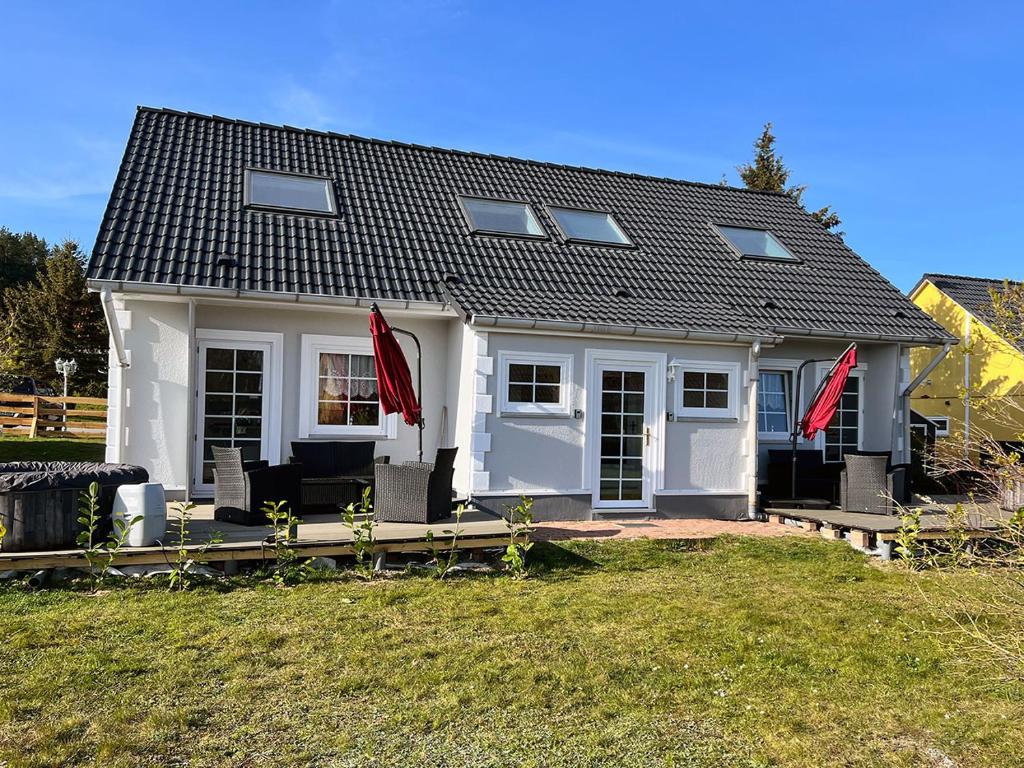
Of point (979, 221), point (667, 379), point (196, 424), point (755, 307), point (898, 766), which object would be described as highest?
point (979, 221)

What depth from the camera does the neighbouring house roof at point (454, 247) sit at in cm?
991

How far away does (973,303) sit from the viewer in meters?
21.8

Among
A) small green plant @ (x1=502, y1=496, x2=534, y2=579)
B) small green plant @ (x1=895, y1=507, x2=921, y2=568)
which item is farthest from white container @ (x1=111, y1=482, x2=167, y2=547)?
small green plant @ (x1=895, y1=507, x2=921, y2=568)

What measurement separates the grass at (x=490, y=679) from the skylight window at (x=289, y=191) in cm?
661

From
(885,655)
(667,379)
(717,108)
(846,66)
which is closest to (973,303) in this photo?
(717,108)

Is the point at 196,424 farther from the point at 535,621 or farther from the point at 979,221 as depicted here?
the point at 979,221

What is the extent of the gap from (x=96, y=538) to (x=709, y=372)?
295 inches

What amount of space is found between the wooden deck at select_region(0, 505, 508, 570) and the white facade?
50.9 inches

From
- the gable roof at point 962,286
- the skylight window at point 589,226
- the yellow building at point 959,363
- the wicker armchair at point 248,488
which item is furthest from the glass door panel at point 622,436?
the gable roof at point 962,286

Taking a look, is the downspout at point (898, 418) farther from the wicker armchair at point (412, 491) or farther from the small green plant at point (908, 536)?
the wicker armchair at point (412, 491)

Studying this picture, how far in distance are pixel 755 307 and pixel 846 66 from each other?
371 cm

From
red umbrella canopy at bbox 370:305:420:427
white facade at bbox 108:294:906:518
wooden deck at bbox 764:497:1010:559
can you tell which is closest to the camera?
red umbrella canopy at bbox 370:305:420:427

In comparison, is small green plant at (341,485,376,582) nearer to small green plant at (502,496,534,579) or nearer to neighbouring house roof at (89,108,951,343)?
small green plant at (502,496,534,579)

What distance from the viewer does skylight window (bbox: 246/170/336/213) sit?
450 inches
